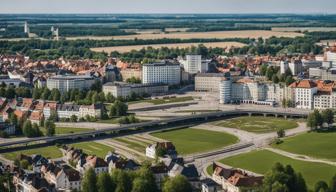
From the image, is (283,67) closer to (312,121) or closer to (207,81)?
(207,81)

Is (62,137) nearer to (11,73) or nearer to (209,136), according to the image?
(209,136)

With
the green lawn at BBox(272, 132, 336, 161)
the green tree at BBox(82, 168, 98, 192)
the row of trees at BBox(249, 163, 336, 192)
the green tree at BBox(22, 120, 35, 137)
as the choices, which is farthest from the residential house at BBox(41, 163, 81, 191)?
the green lawn at BBox(272, 132, 336, 161)

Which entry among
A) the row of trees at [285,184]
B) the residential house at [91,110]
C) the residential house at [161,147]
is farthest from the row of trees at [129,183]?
the residential house at [91,110]

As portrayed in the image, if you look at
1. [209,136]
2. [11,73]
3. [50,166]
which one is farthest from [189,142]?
[11,73]

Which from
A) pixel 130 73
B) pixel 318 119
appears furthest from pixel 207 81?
pixel 318 119

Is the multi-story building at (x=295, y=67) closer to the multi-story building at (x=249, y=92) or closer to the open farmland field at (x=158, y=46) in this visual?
the multi-story building at (x=249, y=92)
